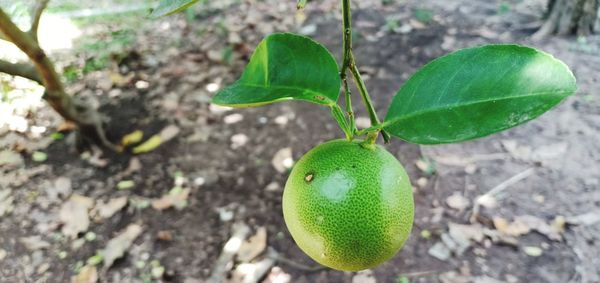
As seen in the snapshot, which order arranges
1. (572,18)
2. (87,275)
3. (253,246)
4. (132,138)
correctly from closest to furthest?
1. (87,275)
2. (253,246)
3. (132,138)
4. (572,18)

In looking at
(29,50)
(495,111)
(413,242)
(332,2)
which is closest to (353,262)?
(495,111)

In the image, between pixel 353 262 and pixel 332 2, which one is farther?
pixel 332 2

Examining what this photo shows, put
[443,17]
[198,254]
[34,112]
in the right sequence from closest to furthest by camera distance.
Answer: [198,254] → [34,112] → [443,17]

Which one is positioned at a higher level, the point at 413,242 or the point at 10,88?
the point at 10,88

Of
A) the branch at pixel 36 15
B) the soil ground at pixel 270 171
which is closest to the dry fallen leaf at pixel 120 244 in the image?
the soil ground at pixel 270 171

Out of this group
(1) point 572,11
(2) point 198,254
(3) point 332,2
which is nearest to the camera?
(2) point 198,254

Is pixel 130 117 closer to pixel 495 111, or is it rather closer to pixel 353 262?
pixel 353 262

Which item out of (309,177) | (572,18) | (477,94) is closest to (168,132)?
(309,177)

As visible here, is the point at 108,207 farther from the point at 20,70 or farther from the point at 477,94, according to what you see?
the point at 477,94
